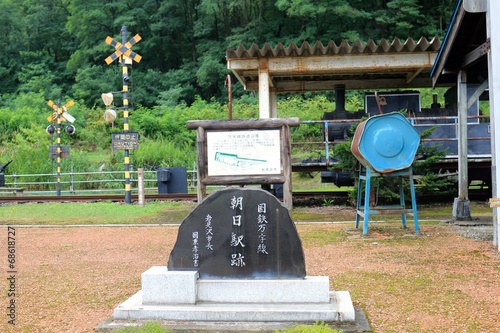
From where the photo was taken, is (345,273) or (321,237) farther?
(321,237)

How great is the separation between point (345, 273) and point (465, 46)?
5.23 metres

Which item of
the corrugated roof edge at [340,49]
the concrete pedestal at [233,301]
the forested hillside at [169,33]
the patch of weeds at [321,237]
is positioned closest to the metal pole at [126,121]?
the corrugated roof edge at [340,49]

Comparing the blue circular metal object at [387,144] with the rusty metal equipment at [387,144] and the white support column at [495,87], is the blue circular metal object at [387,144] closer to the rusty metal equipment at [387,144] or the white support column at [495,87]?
the rusty metal equipment at [387,144]

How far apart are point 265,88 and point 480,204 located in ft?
18.4

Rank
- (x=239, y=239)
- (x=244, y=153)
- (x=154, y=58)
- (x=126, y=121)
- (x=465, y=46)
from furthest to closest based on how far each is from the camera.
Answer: (x=154, y=58)
(x=126, y=121)
(x=465, y=46)
(x=244, y=153)
(x=239, y=239)

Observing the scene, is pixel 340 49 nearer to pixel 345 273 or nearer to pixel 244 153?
pixel 244 153

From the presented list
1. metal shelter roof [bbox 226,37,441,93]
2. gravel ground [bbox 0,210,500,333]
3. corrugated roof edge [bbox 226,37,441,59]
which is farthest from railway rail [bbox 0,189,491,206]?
gravel ground [bbox 0,210,500,333]

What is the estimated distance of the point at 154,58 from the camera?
4419 cm

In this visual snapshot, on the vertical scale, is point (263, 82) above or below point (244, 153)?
above

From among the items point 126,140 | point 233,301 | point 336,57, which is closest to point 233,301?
point 233,301

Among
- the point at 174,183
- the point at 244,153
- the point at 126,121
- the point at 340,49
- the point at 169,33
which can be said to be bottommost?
the point at 174,183

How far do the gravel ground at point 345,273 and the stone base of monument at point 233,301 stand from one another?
1.12 feet

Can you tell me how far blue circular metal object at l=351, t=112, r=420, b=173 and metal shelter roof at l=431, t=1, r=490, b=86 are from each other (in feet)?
5.45

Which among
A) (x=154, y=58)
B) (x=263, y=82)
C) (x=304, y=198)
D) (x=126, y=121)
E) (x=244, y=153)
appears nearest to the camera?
(x=244, y=153)
